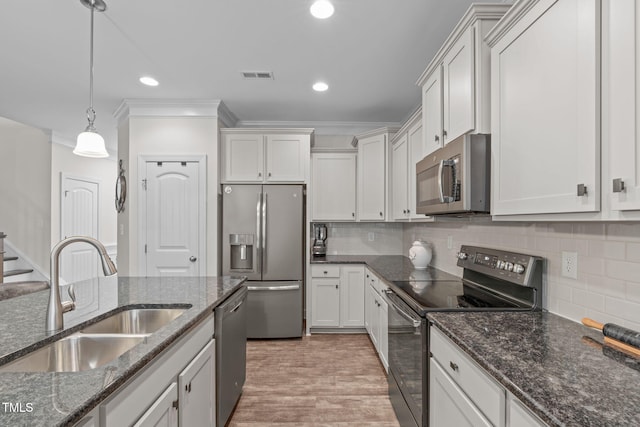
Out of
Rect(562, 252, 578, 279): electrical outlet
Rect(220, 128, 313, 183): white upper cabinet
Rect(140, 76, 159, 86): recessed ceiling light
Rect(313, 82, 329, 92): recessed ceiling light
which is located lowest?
Rect(562, 252, 578, 279): electrical outlet

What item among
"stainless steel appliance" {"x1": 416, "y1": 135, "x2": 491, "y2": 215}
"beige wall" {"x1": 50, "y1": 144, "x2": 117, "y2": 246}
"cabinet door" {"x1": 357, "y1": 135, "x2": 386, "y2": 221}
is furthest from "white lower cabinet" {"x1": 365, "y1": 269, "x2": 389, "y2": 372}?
"beige wall" {"x1": 50, "y1": 144, "x2": 117, "y2": 246}

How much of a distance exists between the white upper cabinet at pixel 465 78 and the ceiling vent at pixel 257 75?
59.4 inches

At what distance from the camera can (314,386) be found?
8.61 ft

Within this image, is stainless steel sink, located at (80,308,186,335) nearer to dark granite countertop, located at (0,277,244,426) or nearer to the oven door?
dark granite countertop, located at (0,277,244,426)

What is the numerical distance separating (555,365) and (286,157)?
3229 millimetres

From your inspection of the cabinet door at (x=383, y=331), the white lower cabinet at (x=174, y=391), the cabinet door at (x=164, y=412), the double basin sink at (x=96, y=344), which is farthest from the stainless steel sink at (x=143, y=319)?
the cabinet door at (x=383, y=331)

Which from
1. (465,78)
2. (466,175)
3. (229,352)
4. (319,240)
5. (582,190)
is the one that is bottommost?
(229,352)

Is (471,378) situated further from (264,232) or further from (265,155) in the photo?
(265,155)

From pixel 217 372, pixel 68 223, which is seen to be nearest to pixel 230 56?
pixel 217 372

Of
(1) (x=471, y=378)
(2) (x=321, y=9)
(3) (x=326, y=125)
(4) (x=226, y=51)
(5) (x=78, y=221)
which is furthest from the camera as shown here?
(5) (x=78, y=221)

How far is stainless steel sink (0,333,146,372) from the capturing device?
3.67 ft

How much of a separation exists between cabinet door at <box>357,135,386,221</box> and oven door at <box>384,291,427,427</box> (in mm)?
1649

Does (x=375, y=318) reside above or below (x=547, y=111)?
below

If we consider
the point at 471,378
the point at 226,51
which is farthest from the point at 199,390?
the point at 226,51
